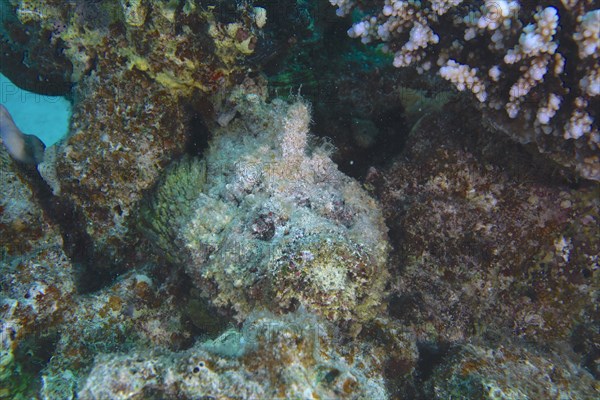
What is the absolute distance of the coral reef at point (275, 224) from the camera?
2.47 meters

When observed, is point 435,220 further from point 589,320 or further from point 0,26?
point 0,26

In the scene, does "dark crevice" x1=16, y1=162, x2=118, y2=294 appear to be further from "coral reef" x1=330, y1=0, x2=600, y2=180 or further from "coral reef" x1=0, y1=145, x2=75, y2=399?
"coral reef" x1=330, y1=0, x2=600, y2=180

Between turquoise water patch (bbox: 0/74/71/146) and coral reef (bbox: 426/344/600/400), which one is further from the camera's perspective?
turquoise water patch (bbox: 0/74/71/146)

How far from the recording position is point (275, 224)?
2729mm

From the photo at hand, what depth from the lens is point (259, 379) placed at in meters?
1.92

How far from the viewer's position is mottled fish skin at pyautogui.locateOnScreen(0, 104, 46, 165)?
3854 millimetres

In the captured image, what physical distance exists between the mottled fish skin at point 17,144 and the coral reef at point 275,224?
1.58 meters

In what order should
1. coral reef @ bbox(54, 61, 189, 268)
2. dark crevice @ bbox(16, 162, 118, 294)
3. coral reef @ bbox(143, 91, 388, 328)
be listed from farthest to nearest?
dark crevice @ bbox(16, 162, 118, 294) < coral reef @ bbox(54, 61, 189, 268) < coral reef @ bbox(143, 91, 388, 328)

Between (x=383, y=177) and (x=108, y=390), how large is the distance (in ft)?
7.87

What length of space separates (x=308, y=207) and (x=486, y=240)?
4.35 feet

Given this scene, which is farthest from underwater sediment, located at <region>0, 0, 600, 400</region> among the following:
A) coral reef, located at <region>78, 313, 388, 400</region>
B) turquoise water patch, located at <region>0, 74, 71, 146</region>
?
turquoise water patch, located at <region>0, 74, 71, 146</region>

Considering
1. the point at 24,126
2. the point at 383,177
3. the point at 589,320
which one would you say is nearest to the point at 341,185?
the point at 383,177

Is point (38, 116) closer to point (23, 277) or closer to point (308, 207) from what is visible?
point (23, 277)

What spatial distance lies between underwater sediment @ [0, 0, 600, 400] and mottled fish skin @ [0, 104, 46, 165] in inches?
3.3
